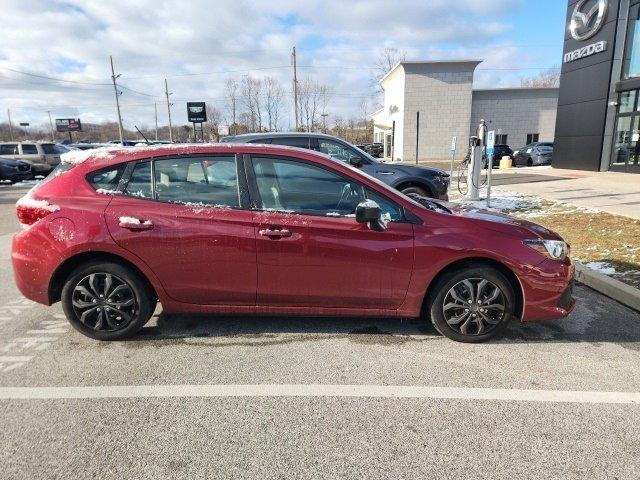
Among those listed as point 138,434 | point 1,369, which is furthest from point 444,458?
point 1,369

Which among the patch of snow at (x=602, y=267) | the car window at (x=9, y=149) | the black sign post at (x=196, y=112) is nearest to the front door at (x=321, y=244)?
the patch of snow at (x=602, y=267)

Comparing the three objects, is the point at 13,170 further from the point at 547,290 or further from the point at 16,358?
the point at 547,290

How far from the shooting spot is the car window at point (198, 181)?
3.71 meters

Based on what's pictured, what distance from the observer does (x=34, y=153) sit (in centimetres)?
2392

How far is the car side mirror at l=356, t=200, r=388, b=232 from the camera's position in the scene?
348 centimetres

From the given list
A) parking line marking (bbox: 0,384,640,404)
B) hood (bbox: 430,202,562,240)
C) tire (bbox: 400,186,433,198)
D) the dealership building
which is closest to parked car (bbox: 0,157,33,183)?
tire (bbox: 400,186,433,198)

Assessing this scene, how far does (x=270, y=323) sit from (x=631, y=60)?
2146 cm

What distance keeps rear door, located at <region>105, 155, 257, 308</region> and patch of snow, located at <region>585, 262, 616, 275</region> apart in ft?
14.5

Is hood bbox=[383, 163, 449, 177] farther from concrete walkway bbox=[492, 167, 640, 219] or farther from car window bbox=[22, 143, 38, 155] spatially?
car window bbox=[22, 143, 38, 155]

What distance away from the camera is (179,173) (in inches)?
149

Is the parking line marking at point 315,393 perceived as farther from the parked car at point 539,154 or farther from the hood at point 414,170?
the parked car at point 539,154

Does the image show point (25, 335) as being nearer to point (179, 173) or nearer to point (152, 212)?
point (152, 212)

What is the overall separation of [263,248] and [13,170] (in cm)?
2159

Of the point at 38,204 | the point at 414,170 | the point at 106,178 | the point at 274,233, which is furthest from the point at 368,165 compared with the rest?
the point at 38,204
